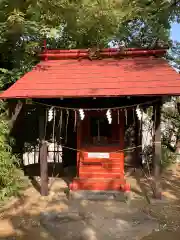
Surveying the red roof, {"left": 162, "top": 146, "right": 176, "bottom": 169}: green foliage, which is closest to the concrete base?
the red roof

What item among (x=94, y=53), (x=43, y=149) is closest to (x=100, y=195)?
(x=43, y=149)

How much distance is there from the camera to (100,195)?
24.1 ft

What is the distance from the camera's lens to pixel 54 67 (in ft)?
26.0

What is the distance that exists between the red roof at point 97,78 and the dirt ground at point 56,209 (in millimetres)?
2659

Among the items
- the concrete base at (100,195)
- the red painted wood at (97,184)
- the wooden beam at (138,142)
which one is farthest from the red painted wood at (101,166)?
the wooden beam at (138,142)

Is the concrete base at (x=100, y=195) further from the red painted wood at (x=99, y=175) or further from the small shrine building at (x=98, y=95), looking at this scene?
the red painted wood at (x=99, y=175)

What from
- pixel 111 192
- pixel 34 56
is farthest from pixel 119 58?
pixel 111 192

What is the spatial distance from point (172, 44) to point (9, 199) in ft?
28.4

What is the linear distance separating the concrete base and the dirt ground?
0.75ft

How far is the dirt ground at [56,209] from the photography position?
5.39 m

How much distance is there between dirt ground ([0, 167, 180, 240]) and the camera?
17.7 ft

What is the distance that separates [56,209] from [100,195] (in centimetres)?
129

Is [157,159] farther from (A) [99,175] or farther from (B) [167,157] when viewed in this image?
(B) [167,157]

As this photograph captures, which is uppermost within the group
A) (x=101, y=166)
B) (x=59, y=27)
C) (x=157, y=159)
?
(x=59, y=27)
